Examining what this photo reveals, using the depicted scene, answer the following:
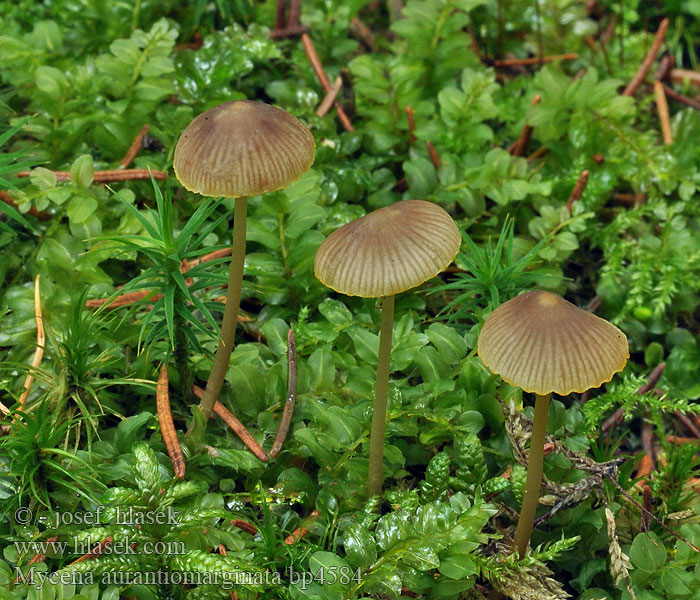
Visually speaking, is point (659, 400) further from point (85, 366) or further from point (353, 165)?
point (85, 366)

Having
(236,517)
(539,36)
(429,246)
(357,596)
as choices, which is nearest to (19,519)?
(236,517)

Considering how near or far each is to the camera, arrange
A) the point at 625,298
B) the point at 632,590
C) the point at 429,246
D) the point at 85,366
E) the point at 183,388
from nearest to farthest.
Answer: the point at 429,246 → the point at 632,590 → the point at 85,366 → the point at 183,388 → the point at 625,298

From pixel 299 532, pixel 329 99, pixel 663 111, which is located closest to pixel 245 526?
pixel 299 532

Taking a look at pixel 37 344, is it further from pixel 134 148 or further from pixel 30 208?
pixel 134 148

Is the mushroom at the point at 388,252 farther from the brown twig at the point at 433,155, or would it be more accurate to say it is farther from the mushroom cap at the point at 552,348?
the brown twig at the point at 433,155

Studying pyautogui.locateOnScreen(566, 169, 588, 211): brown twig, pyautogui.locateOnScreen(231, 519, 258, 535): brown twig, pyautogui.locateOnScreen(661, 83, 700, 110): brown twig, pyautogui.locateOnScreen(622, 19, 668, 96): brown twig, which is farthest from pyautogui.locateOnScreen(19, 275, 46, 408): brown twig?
pyautogui.locateOnScreen(661, 83, 700, 110): brown twig

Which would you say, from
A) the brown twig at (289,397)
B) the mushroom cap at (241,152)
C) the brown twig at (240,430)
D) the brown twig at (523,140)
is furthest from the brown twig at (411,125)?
the brown twig at (240,430)
